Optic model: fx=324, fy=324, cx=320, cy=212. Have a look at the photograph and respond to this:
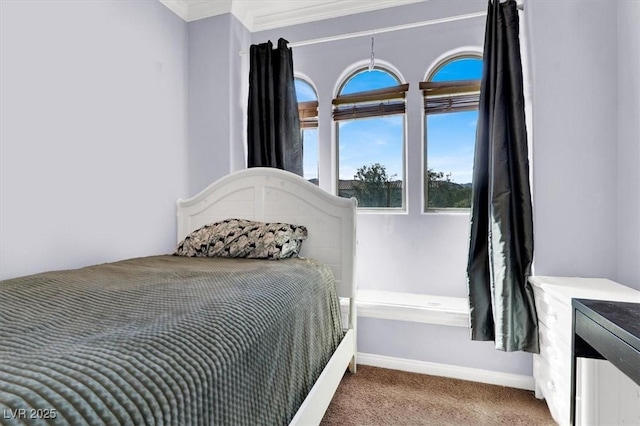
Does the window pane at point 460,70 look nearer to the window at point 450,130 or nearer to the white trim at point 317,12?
the window at point 450,130

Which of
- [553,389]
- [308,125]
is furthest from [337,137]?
[553,389]

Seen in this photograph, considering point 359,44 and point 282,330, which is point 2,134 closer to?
point 282,330

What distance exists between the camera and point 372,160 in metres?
2.64

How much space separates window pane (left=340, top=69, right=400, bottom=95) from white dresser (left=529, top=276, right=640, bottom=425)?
1.70 metres

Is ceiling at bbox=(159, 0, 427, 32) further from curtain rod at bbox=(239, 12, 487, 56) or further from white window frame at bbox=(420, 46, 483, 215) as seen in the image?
white window frame at bbox=(420, 46, 483, 215)

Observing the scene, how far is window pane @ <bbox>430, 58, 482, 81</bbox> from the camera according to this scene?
7.68 feet

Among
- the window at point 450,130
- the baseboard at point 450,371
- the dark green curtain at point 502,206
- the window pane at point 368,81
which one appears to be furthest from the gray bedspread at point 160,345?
the window pane at point 368,81

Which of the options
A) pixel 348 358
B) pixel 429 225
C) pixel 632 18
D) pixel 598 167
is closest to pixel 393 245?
pixel 429 225

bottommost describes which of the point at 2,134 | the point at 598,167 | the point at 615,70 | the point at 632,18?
the point at 598,167

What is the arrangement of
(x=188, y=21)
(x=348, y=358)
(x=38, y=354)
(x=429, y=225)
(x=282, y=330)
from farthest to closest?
(x=188, y=21), (x=429, y=225), (x=348, y=358), (x=282, y=330), (x=38, y=354)

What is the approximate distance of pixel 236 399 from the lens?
0.80 metres

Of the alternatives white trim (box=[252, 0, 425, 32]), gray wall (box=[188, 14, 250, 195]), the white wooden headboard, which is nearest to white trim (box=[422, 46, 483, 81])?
white trim (box=[252, 0, 425, 32])

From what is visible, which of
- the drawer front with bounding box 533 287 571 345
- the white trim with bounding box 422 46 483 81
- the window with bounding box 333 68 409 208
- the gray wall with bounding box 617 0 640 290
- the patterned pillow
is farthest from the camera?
the window with bounding box 333 68 409 208

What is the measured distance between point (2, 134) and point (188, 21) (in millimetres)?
1698
